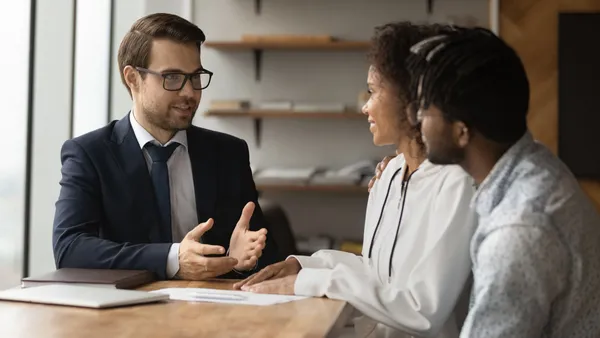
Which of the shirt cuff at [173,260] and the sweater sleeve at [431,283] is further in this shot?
the shirt cuff at [173,260]

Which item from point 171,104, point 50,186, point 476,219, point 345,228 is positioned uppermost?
point 171,104

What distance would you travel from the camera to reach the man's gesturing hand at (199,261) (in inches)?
83.1

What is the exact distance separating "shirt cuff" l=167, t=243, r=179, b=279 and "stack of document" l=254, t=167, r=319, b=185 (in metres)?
2.84

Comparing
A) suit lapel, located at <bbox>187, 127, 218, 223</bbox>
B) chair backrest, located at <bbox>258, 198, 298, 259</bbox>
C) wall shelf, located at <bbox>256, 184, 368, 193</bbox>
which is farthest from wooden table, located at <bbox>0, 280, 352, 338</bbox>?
wall shelf, located at <bbox>256, 184, 368, 193</bbox>

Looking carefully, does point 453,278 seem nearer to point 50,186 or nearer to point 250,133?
point 50,186

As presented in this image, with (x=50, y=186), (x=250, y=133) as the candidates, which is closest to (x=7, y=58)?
(x=50, y=186)

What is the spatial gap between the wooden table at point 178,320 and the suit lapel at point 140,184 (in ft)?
2.09

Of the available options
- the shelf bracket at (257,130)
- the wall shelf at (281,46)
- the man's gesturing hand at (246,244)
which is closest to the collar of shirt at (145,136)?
the man's gesturing hand at (246,244)

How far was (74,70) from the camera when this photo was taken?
4289 millimetres

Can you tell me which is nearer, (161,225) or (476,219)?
(476,219)

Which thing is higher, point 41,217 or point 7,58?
point 7,58

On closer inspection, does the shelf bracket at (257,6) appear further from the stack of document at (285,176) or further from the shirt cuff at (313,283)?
the shirt cuff at (313,283)

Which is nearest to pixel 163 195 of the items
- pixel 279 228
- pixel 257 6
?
pixel 279 228

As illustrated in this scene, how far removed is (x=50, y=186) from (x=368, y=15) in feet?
7.16
